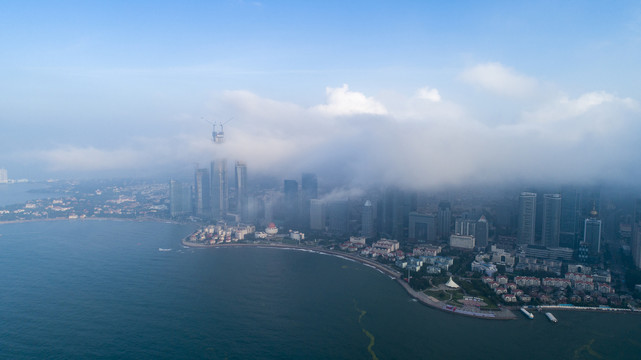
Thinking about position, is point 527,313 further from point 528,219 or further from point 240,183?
point 240,183

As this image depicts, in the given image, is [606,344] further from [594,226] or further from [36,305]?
[36,305]

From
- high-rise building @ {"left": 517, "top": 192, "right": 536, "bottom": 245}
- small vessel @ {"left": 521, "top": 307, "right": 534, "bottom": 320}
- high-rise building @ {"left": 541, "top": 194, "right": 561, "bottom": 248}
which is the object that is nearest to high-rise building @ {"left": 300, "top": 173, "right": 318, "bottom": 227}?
high-rise building @ {"left": 517, "top": 192, "right": 536, "bottom": 245}

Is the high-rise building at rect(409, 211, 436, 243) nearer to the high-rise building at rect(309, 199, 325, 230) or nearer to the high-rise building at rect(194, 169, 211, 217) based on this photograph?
the high-rise building at rect(309, 199, 325, 230)

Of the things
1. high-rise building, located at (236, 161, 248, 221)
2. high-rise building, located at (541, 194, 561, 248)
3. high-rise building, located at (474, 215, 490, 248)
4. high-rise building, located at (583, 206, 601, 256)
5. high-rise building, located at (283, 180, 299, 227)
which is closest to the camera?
high-rise building, located at (583, 206, 601, 256)

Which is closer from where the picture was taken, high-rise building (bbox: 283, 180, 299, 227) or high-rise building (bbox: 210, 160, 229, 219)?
high-rise building (bbox: 283, 180, 299, 227)

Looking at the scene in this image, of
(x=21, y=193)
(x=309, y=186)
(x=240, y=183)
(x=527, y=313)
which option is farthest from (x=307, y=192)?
(x=21, y=193)

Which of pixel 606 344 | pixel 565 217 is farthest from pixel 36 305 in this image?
pixel 565 217
